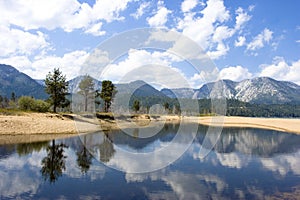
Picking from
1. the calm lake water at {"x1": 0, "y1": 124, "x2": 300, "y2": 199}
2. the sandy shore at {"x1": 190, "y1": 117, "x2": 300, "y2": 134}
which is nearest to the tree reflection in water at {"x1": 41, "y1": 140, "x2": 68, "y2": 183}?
the calm lake water at {"x1": 0, "y1": 124, "x2": 300, "y2": 199}

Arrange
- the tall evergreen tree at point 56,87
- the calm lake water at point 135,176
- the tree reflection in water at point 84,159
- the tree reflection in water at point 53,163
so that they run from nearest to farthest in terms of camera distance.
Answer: the calm lake water at point 135,176 < the tree reflection in water at point 53,163 < the tree reflection in water at point 84,159 < the tall evergreen tree at point 56,87

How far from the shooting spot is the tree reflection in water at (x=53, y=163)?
25.4 meters

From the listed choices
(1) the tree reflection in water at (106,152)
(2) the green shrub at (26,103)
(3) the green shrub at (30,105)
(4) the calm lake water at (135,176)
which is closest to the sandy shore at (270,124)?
(4) the calm lake water at (135,176)

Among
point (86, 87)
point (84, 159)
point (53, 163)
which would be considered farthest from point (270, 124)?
point (53, 163)

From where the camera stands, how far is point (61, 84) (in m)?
80.5

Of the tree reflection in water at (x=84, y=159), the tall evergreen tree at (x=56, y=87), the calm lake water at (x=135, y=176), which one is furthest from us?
the tall evergreen tree at (x=56, y=87)

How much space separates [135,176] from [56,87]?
200ft

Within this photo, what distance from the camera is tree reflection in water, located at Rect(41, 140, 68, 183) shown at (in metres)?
25.4

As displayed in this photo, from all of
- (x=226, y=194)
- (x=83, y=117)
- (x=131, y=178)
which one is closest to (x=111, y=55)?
(x=131, y=178)

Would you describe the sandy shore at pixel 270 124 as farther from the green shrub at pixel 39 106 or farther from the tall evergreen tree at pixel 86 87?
the green shrub at pixel 39 106

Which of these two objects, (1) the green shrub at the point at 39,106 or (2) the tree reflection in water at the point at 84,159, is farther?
(1) the green shrub at the point at 39,106

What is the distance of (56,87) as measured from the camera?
80.2 metres

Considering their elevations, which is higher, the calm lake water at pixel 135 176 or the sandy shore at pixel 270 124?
the sandy shore at pixel 270 124

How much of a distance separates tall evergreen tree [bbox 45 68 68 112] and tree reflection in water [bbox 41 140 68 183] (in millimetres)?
41348
